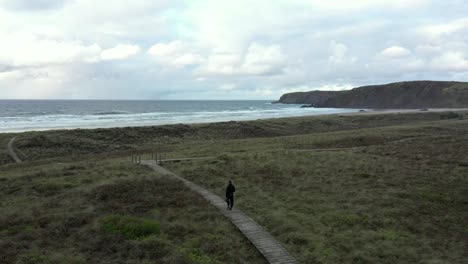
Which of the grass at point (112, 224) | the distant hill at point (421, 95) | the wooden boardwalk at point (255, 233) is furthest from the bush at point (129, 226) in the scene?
the distant hill at point (421, 95)

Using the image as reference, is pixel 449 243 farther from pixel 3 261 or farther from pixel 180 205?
pixel 3 261

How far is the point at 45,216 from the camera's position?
22.2 meters

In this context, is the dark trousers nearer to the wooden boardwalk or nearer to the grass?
the wooden boardwalk

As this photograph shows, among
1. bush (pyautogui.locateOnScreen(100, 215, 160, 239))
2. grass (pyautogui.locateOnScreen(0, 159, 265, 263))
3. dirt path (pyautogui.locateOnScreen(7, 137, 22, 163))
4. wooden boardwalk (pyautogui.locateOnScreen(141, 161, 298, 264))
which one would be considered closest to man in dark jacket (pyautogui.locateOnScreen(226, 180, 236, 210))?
wooden boardwalk (pyautogui.locateOnScreen(141, 161, 298, 264))

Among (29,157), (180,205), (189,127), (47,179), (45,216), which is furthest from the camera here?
(189,127)

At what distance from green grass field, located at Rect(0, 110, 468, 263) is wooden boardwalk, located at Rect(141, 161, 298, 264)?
0.43 meters

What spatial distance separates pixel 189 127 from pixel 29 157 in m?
30.1

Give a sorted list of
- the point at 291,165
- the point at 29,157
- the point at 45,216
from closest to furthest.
Result: the point at 45,216 → the point at 291,165 → the point at 29,157

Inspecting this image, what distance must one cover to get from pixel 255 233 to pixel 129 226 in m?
6.30

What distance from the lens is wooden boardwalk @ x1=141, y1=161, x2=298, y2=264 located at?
1778cm

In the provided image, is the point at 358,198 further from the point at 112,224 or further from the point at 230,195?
the point at 112,224

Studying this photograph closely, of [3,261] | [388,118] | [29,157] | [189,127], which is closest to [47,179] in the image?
[3,261]

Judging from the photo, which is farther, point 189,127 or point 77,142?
point 189,127

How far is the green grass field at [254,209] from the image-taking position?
18375 millimetres
